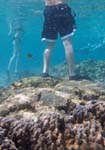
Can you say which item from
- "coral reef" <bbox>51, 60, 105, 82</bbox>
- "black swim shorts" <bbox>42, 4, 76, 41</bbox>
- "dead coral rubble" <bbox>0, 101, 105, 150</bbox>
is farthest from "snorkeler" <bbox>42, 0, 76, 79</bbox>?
"coral reef" <bbox>51, 60, 105, 82</bbox>

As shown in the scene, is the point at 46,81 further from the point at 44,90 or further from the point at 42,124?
the point at 42,124

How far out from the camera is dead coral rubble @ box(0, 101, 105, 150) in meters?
4.30

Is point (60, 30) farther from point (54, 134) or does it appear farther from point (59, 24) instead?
point (54, 134)

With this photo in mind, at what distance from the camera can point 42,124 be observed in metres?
4.66

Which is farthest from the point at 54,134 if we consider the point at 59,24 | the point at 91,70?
the point at 91,70

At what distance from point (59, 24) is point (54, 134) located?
28.6ft

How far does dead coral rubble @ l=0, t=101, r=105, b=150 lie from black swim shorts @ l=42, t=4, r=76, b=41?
788 centimetres

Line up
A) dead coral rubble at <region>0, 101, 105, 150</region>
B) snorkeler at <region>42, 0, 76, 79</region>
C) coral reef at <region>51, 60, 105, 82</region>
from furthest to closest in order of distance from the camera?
coral reef at <region>51, 60, 105, 82</region>
snorkeler at <region>42, 0, 76, 79</region>
dead coral rubble at <region>0, 101, 105, 150</region>

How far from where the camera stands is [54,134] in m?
4.48

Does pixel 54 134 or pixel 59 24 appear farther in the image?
pixel 59 24

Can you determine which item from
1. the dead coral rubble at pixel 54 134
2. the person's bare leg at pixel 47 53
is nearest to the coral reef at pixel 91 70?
the person's bare leg at pixel 47 53

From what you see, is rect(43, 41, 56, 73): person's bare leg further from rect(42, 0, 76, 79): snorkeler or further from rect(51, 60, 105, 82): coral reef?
rect(51, 60, 105, 82): coral reef

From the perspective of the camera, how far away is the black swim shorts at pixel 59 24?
40.5ft

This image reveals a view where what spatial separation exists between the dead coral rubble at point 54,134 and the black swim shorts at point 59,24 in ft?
25.9
